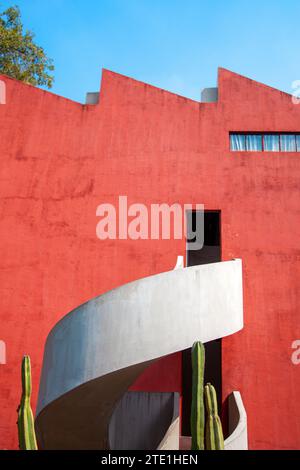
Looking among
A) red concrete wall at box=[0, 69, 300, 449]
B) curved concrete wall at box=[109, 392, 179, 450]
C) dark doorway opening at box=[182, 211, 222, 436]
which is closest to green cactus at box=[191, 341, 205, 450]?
red concrete wall at box=[0, 69, 300, 449]

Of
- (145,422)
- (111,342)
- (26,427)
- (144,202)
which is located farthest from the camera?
(144,202)

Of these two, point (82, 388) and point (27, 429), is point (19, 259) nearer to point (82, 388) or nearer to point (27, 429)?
point (82, 388)

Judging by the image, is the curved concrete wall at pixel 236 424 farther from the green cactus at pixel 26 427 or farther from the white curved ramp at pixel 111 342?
the green cactus at pixel 26 427

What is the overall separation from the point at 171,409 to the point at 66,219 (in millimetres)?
4025

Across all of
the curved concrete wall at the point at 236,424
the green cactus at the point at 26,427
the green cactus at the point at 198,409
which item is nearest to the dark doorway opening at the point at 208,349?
the curved concrete wall at the point at 236,424

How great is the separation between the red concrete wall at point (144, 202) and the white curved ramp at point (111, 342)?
1.85 m

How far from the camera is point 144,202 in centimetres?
966

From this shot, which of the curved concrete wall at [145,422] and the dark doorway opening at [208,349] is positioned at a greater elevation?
the dark doorway opening at [208,349]

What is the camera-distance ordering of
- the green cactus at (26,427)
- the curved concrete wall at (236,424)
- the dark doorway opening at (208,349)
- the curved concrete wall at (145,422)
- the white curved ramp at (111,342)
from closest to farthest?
the green cactus at (26,427) → the white curved ramp at (111,342) → the curved concrete wall at (236,424) → the curved concrete wall at (145,422) → the dark doorway opening at (208,349)

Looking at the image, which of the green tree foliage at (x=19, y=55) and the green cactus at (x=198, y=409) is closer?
the green cactus at (x=198, y=409)

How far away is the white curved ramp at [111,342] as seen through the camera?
649cm

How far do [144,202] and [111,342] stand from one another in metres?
3.76

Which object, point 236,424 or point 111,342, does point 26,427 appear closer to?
point 111,342

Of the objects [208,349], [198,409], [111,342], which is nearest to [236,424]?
[198,409]
